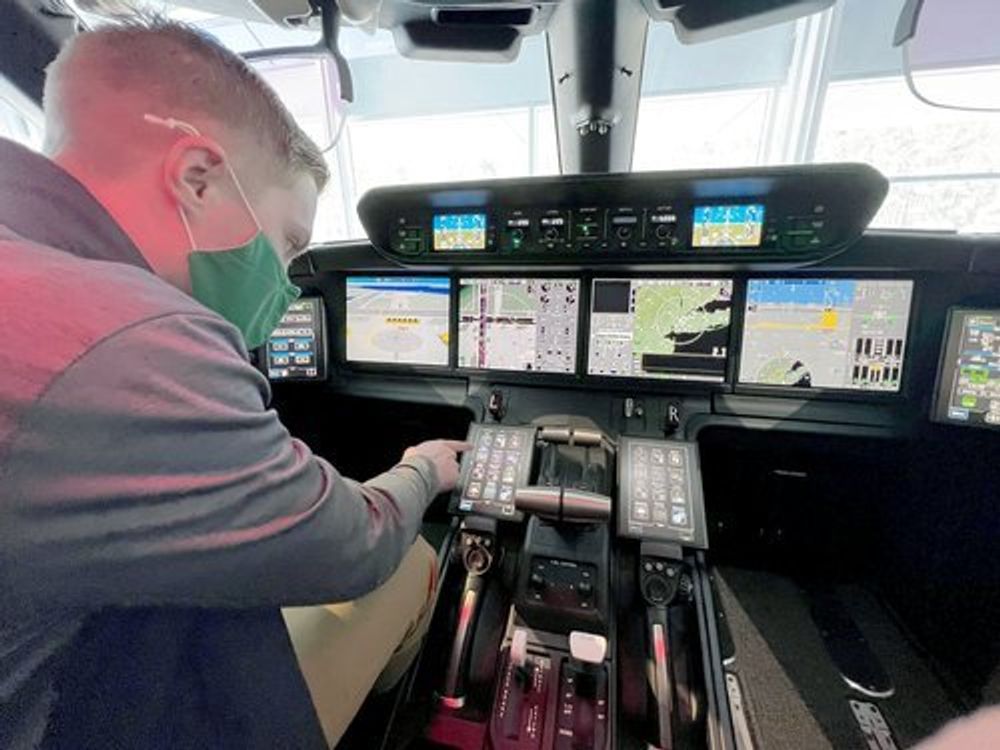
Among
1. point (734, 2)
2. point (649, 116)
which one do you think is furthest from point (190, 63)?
point (649, 116)

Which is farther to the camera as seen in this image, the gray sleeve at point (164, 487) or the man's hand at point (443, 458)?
the man's hand at point (443, 458)

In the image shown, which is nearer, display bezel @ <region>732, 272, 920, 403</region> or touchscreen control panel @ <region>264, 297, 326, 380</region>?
display bezel @ <region>732, 272, 920, 403</region>

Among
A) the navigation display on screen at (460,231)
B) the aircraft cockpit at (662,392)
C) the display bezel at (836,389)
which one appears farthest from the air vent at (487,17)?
the display bezel at (836,389)

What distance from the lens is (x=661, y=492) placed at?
1.25 metres

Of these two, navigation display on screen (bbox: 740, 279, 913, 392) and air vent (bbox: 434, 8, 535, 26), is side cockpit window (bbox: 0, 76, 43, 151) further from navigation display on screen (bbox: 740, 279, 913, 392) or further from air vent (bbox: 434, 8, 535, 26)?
navigation display on screen (bbox: 740, 279, 913, 392)

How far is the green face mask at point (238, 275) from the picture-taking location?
691 mm

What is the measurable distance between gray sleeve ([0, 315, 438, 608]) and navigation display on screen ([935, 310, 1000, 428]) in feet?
5.14

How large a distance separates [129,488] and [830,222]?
1592mm

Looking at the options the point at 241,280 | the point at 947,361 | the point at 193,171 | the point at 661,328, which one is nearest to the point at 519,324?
the point at 661,328

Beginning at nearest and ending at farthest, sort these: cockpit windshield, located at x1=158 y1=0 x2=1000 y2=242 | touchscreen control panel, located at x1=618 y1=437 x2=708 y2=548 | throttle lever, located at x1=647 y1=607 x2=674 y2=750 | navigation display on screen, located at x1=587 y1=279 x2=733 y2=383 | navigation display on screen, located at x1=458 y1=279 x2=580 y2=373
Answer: throttle lever, located at x1=647 y1=607 x2=674 y2=750 → touchscreen control panel, located at x1=618 y1=437 x2=708 y2=548 → navigation display on screen, located at x1=587 y1=279 x2=733 y2=383 → navigation display on screen, located at x1=458 y1=279 x2=580 y2=373 → cockpit windshield, located at x1=158 y1=0 x2=1000 y2=242

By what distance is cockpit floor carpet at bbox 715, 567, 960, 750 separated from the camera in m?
1.28

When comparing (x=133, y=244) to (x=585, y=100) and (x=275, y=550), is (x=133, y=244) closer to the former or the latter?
(x=275, y=550)

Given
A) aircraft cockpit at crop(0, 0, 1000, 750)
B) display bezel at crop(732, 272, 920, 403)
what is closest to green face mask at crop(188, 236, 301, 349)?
aircraft cockpit at crop(0, 0, 1000, 750)

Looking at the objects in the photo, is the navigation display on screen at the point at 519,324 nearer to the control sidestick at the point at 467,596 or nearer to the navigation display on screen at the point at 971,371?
the control sidestick at the point at 467,596
